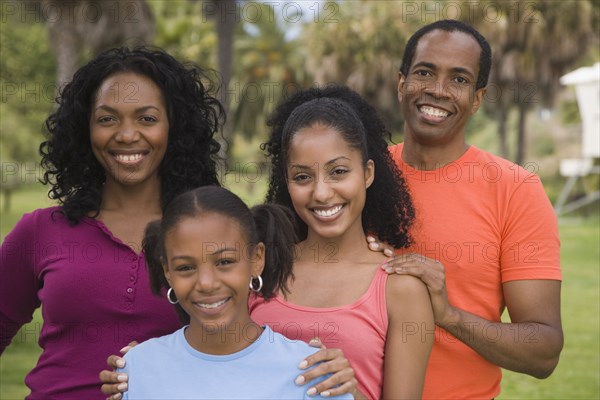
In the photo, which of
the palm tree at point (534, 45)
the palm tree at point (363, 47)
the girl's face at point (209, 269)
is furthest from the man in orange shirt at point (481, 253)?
the palm tree at point (363, 47)

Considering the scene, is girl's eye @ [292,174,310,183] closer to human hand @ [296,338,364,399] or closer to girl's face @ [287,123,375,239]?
girl's face @ [287,123,375,239]

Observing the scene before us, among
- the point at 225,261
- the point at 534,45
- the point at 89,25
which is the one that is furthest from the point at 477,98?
the point at 534,45

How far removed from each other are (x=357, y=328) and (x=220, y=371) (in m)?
0.47

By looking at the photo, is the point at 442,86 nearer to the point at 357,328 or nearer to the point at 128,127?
the point at 357,328

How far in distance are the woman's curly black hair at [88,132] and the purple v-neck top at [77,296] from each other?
0.43 ft

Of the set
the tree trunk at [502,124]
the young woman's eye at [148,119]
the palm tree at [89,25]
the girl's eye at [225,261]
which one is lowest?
the tree trunk at [502,124]

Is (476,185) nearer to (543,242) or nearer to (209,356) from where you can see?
(543,242)

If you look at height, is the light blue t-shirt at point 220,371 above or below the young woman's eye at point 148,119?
below

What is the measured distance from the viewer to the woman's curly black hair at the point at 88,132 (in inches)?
125

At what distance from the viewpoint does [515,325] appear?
3.06m

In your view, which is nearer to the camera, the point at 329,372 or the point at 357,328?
the point at 329,372

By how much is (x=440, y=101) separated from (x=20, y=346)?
766cm

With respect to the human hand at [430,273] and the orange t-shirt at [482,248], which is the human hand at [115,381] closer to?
the human hand at [430,273]

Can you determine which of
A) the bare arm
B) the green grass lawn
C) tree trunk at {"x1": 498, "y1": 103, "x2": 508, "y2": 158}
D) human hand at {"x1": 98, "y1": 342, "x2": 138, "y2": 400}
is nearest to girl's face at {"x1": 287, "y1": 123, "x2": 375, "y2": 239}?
the bare arm
